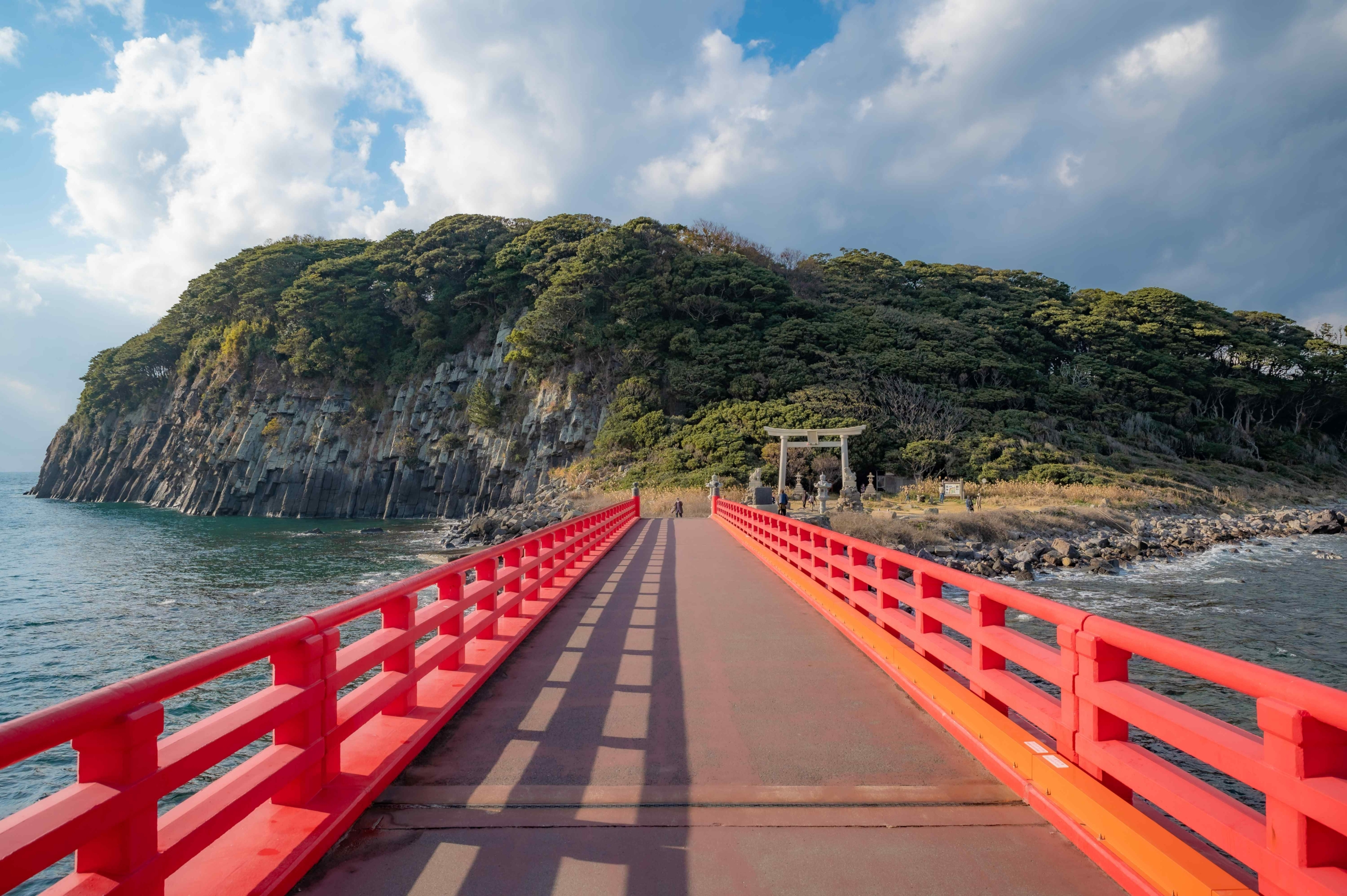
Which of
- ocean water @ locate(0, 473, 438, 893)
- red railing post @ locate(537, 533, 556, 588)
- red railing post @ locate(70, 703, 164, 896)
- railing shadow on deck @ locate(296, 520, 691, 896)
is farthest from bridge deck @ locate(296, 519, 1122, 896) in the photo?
ocean water @ locate(0, 473, 438, 893)

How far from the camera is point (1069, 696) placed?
3.33 metres

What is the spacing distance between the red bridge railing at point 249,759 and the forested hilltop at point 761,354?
34.0 m

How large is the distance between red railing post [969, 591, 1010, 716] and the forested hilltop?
33515 millimetres

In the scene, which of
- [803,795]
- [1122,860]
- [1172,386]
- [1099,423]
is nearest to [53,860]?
[803,795]

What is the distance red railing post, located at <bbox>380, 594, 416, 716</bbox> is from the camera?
13.8 ft

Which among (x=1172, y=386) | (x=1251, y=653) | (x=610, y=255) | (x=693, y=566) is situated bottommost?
(x=1251, y=653)

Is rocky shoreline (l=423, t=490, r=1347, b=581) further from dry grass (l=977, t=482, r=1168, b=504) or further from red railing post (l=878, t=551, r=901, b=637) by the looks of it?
red railing post (l=878, t=551, r=901, b=637)

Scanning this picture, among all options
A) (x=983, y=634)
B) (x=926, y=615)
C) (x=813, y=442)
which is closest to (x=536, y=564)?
(x=926, y=615)

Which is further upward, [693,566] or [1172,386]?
[1172,386]

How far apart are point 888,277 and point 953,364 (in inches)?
719

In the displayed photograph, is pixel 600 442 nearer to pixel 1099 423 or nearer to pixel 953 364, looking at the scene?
pixel 953 364

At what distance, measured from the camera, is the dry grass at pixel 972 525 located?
23.0 metres

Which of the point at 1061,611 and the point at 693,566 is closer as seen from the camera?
the point at 1061,611

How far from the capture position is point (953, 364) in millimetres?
45844
